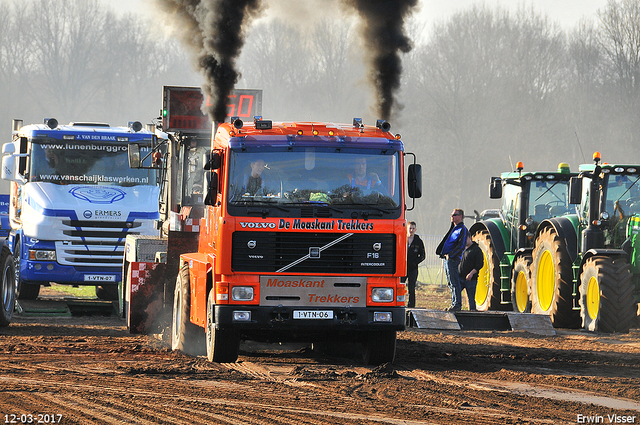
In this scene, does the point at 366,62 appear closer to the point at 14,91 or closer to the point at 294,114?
the point at 294,114

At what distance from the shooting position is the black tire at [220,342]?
10250 millimetres

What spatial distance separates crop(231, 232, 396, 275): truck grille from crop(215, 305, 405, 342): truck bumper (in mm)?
410

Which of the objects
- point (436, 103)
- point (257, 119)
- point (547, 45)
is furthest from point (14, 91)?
point (257, 119)

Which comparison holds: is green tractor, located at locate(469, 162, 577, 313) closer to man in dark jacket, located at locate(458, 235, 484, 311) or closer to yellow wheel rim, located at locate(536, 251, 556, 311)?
yellow wheel rim, located at locate(536, 251, 556, 311)

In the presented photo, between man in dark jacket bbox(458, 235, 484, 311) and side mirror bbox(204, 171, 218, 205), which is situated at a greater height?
side mirror bbox(204, 171, 218, 205)

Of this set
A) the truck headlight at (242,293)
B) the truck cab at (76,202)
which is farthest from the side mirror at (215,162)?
the truck cab at (76,202)

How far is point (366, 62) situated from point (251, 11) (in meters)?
2.02

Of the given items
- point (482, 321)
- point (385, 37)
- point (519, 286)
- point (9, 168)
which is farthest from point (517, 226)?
point (9, 168)

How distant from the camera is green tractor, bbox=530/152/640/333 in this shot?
14234 mm

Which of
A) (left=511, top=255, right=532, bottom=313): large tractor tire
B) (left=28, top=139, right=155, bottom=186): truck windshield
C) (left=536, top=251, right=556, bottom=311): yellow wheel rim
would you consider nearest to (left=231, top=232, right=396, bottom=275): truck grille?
(left=536, top=251, right=556, bottom=311): yellow wheel rim

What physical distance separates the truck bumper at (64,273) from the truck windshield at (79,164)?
1.60 metres

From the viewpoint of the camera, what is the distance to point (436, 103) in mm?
56719

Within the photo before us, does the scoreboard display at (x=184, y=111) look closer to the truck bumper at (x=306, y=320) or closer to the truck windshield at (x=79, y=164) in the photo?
the truck windshield at (x=79, y=164)

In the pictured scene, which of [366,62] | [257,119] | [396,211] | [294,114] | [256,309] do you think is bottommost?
[256,309]
